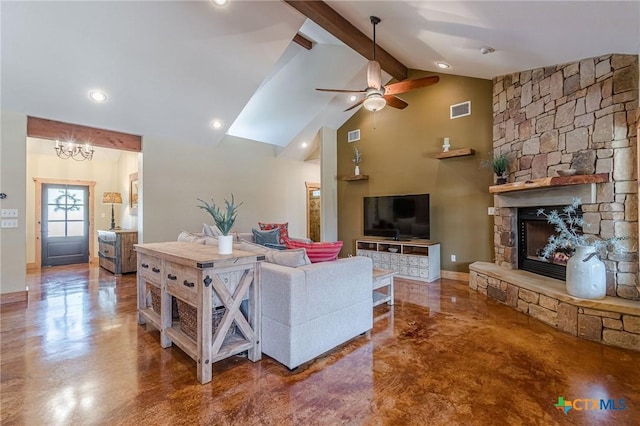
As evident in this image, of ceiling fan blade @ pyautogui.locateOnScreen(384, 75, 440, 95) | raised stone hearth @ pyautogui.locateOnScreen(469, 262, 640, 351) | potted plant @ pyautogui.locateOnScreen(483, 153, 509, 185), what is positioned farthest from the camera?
potted plant @ pyautogui.locateOnScreen(483, 153, 509, 185)

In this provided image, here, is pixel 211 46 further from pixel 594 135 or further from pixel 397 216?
pixel 594 135

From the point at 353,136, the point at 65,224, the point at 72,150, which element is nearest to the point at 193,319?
the point at 353,136

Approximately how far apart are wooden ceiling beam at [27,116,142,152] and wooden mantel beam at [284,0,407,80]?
3541mm

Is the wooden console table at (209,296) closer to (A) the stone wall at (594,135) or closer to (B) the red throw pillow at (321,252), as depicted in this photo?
(B) the red throw pillow at (321,252)

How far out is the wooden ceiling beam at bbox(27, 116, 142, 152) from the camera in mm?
4316

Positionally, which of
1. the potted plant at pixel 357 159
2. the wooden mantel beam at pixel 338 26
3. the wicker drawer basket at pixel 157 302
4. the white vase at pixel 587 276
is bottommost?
the wicker drawer basket at pixel 157 302

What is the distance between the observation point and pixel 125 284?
500cm

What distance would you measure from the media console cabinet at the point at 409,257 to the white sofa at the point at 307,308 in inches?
105

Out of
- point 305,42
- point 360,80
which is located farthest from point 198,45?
point 360,80

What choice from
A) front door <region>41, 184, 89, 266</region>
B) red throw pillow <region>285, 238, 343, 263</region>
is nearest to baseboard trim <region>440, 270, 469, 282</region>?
red throw pillow <region>285, 238, 343, 263</region>

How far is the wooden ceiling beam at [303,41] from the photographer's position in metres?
5.14

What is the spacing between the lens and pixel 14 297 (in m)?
4.04

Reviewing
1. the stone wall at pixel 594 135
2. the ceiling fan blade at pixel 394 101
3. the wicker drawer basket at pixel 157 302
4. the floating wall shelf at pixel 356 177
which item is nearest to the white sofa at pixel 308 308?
→ the wicker drawer basket at pixel 157 302

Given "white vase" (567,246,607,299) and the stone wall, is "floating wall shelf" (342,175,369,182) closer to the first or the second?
the stone wall
